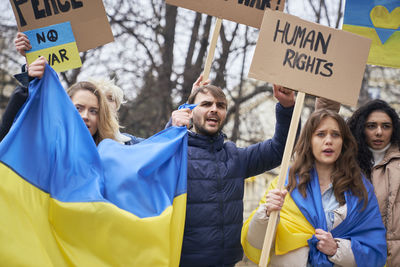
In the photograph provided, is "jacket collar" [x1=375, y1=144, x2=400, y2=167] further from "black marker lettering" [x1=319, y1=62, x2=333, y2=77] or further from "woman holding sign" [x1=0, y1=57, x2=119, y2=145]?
"woman holding sign" [x1=0, y1=57, x2=119, y2=145]

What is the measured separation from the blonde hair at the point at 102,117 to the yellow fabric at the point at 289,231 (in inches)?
44.9

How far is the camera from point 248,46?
926 centimetres

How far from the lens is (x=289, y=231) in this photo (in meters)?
2.94

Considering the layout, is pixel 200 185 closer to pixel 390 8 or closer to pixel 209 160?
pixel 209 160

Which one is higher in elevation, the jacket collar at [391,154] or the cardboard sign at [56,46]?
the cardboard sign at [56,46]

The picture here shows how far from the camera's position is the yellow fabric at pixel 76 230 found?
242 cm

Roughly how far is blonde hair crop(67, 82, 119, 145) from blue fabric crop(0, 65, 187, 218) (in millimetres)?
178

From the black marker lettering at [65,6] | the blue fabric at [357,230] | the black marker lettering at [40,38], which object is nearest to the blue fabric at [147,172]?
the blue fabric at [357,230]

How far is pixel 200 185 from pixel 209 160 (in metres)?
0.20

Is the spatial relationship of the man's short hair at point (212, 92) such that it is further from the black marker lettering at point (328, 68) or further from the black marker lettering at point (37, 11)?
the black marker lettering at point (37, 11)

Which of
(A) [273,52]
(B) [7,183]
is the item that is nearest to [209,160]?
(A) [273,52]

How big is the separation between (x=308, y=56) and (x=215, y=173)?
3.25ft

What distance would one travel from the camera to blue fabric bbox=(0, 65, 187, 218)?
2611 mm

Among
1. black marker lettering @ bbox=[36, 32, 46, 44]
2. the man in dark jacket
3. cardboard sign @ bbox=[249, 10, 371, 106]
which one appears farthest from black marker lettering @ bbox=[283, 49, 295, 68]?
black marker lettering @ bbox=[36, 32, 46, 44]
